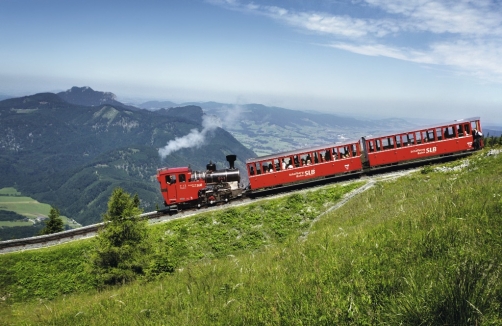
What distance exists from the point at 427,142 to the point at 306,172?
11.6 meters

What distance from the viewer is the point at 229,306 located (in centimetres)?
541

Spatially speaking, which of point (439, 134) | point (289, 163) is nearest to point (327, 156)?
point (289, 163)

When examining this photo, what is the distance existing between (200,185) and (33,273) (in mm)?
15407

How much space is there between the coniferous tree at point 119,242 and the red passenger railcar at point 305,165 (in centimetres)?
1118

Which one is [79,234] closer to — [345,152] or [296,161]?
[296,161]

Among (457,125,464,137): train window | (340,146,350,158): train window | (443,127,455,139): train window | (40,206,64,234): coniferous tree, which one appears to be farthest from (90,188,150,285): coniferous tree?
(40,206,64,234): coniferous tree

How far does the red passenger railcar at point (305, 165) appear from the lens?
2878 cm

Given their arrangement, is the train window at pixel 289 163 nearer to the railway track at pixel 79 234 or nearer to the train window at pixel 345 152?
the railway track at pixel 79 234

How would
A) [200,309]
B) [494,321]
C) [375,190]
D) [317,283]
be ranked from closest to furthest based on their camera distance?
[494,321], [317,283], [200,309], [375,190]

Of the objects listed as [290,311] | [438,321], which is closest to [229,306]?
[290,311]

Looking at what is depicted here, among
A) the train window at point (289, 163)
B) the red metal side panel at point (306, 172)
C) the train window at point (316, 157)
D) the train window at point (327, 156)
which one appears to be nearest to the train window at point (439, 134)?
the red metal side panel at point (306, 172)

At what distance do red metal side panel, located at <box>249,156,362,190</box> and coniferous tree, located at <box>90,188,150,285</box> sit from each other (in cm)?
1120

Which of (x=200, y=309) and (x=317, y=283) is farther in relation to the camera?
(x=200, y=309)

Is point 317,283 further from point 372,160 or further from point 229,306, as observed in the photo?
point 372,160
